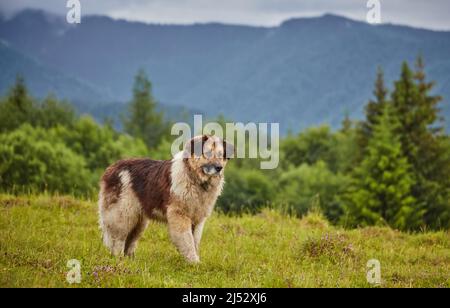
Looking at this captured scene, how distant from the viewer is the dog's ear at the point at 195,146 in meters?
10.1

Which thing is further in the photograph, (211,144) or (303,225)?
(303,225)

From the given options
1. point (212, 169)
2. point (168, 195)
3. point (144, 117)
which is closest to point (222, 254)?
point (168, 195)

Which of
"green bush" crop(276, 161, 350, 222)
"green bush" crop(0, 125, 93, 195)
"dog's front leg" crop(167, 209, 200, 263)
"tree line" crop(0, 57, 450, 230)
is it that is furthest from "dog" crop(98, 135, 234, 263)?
"green bush" crop(276, 161, 350, 222)

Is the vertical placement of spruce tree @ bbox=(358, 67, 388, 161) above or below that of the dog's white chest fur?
above

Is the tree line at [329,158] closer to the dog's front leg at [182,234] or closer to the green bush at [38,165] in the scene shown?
the green bush at [38,165]

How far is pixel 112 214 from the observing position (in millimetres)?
10711

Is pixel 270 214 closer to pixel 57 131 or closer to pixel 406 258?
pixel 406 258

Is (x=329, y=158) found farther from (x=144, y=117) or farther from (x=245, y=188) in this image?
(x=144, y=117)

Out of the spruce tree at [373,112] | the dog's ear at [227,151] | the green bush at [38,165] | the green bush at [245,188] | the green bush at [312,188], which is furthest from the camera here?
the green bush at [245,188]

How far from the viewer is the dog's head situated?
32.7 ft

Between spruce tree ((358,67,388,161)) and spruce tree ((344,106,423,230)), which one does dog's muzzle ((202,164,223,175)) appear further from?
spruce tree ((358,67,388,161))

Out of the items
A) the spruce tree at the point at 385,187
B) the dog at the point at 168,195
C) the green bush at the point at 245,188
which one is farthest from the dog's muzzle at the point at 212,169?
the green bush at the point at 245,188
